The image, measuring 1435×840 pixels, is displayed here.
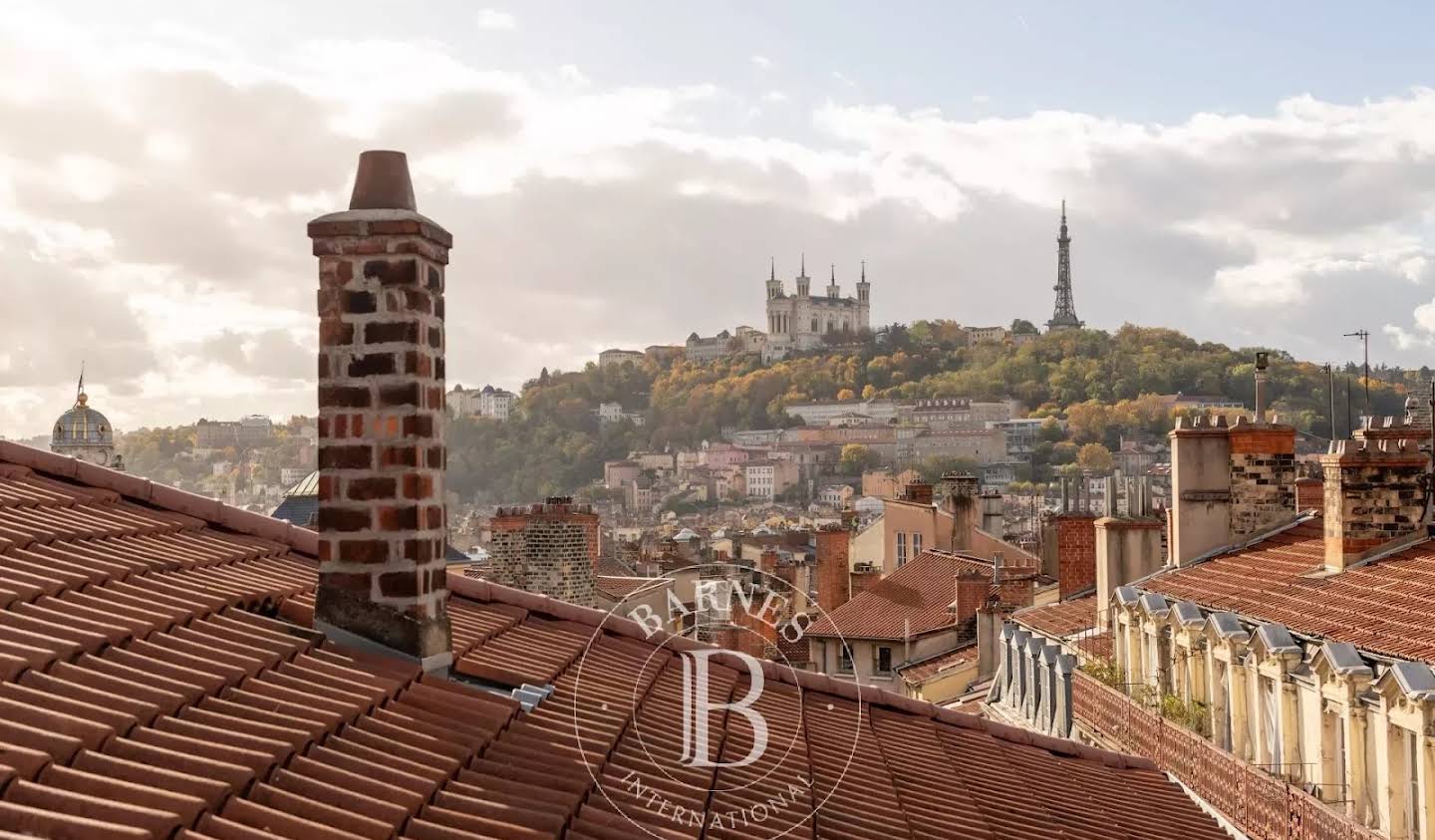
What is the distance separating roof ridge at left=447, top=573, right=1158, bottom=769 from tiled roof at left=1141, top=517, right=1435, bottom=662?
253 centimetres

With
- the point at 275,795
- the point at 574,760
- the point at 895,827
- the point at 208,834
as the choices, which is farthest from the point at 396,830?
the point at 895,827

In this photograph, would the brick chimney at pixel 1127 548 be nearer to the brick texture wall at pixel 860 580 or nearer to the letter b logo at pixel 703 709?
the letter b logo at pixel 703 709

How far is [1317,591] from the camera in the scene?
14391mm

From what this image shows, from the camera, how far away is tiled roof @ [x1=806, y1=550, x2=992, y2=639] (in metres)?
32.4

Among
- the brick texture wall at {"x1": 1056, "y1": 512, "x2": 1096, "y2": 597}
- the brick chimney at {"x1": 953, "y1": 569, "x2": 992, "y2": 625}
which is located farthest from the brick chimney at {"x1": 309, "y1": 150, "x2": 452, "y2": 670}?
the brick chimney at {"x1": 953, "y1": 569, "x2": 992, "y2": 625}

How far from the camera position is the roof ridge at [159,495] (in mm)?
7191

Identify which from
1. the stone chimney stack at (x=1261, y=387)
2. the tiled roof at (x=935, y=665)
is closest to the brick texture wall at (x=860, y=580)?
the tiled roof at (x=935, y=665)

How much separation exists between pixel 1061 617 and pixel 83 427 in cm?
2920

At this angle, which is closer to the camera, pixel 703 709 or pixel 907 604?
→ pixel 703 709

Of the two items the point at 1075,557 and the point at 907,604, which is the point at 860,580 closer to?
the point at 907,604

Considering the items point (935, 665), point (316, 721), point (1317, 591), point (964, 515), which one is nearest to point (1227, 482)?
point (1317, 591)

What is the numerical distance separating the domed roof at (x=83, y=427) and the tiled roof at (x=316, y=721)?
36475 millimetres

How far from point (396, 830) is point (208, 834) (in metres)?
0.72

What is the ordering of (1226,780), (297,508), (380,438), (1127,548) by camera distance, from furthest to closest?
Answer: (297,508)
(1127,548)
(1226,780)
(380,438)
